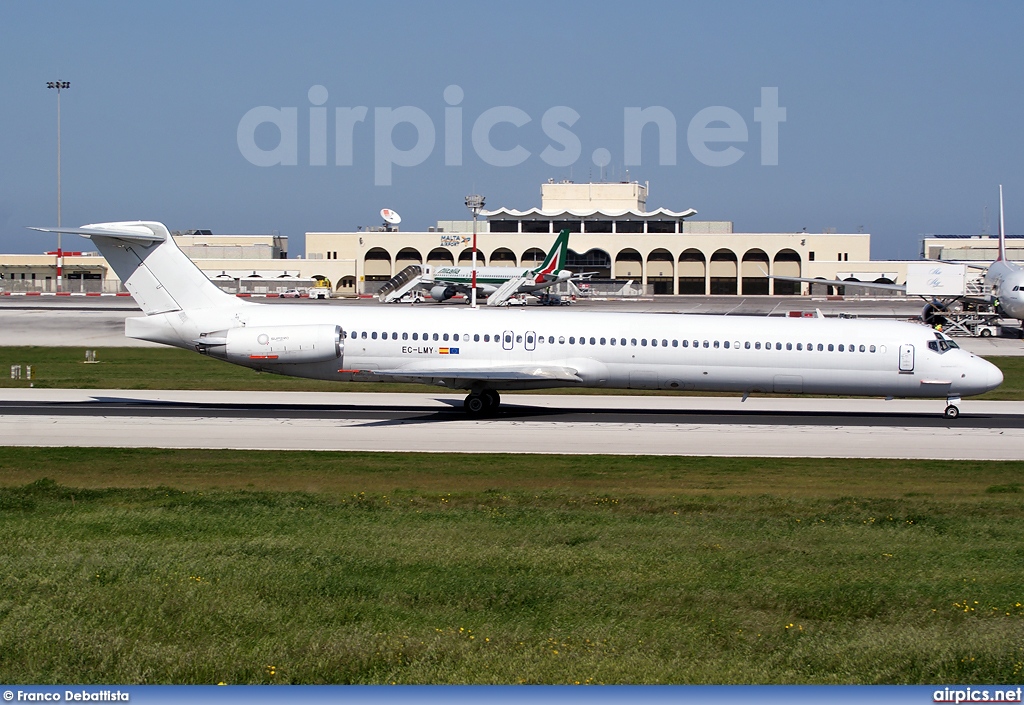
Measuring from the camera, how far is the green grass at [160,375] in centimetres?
3725

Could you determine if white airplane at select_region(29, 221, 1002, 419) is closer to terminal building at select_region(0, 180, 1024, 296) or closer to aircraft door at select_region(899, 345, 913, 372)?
aircraft door at select_region(899, 345, 913, 372)

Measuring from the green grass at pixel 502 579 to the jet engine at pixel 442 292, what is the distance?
250ft

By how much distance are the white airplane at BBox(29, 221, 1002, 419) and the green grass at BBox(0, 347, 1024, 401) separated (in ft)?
22.1

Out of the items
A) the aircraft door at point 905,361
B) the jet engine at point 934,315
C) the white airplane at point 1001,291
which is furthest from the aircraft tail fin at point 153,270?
the jet engine at point 934,315

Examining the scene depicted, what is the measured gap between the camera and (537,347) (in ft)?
99.5

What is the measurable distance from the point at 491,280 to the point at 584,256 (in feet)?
118

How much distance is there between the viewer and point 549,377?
29.7 meters

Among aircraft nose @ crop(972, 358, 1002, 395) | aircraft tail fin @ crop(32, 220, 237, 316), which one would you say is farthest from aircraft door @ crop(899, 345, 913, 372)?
aircraft tail fin @ crop(32, 220, 237, 316)

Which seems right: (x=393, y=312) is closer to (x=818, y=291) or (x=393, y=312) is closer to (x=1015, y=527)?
(x=1015, y=527)

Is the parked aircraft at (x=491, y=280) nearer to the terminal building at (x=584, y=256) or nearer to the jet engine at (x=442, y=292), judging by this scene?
the jet engine at (x=442, y=292)

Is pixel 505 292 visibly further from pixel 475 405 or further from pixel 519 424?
pixel 519 424

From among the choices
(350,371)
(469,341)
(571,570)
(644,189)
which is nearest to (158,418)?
(350,371)

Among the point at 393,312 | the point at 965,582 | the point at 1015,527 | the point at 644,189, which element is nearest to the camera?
the point at 965,582

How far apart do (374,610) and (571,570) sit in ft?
9.01
